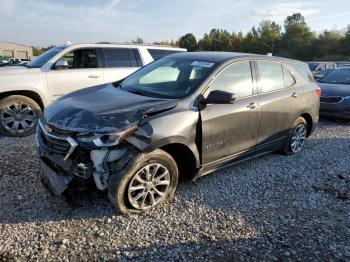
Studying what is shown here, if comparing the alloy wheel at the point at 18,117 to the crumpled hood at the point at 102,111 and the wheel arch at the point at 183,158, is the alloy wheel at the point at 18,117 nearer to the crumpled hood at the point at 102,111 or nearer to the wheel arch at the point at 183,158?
the crumpled hood at the point at 102,111

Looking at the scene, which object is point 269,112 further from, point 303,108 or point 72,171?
point 72,171

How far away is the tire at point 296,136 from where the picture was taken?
19.4ft

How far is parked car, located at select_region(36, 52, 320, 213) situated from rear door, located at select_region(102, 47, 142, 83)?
8.54 ft

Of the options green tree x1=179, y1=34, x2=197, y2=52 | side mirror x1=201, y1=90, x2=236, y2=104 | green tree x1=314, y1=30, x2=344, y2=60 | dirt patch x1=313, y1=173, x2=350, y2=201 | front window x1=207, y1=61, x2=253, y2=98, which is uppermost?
green tree x1=179, y1=34, x2=197, y2=52

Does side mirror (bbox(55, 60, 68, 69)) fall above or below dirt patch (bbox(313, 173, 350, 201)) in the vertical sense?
above

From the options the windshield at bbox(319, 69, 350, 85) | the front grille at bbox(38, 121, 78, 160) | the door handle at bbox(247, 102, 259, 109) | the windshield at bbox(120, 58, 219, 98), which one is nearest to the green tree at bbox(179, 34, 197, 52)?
the windshield at bbox(319, 69, 350, 85)

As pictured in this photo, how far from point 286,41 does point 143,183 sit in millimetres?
72923

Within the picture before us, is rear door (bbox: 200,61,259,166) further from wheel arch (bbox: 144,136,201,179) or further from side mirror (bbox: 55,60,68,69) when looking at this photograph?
side mirror (bbox: 55,60,68,69)

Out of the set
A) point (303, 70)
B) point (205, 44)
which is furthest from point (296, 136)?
point (205, 44)

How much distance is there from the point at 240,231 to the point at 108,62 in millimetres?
5373

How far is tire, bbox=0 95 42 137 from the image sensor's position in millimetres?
6430

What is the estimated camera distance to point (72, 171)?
3576 millimetres

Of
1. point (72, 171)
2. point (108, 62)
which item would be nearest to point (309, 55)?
point (108, 62)

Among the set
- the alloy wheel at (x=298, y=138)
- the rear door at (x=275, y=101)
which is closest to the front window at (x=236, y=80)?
the rear door at (x=275, y=101)
